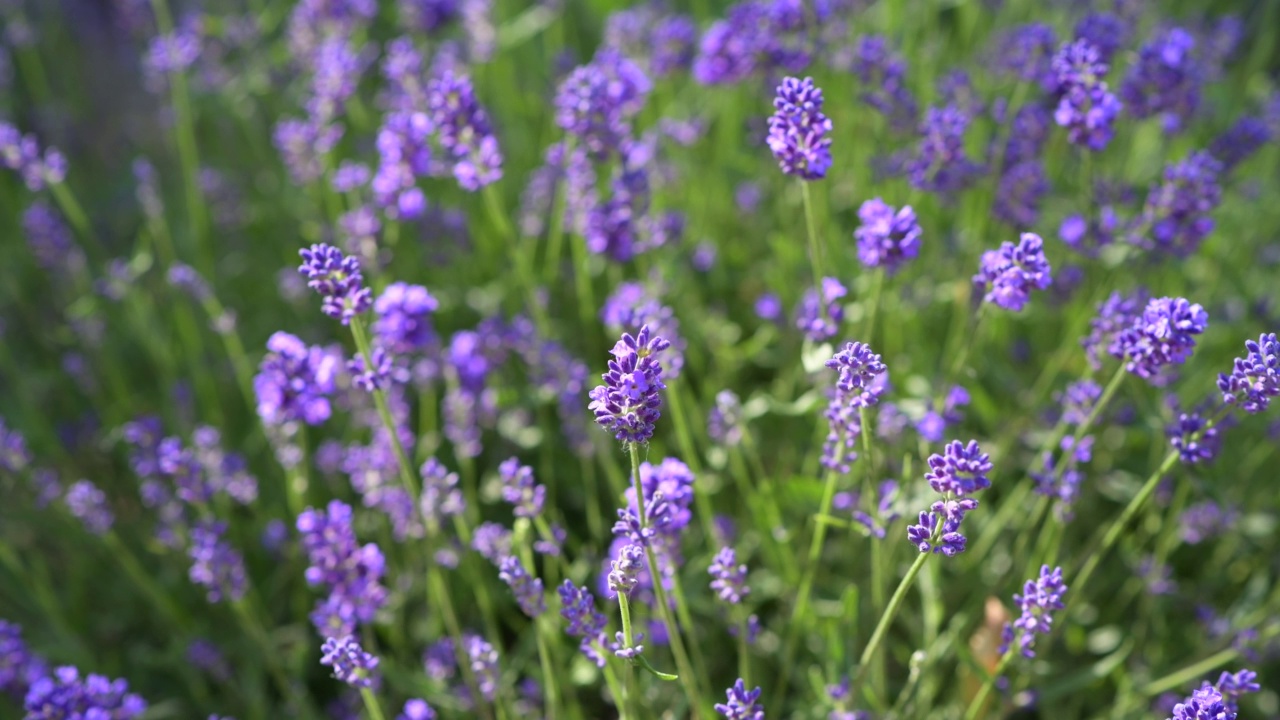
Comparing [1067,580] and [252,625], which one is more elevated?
[252,625]

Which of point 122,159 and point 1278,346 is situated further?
point 122,159

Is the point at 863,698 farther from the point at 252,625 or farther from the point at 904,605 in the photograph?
the point at 252,625

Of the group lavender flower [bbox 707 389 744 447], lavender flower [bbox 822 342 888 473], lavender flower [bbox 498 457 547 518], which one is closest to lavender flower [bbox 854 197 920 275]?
lavender flower [bbox 822 342 888 473]

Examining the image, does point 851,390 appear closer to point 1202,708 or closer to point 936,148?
point 1202,708

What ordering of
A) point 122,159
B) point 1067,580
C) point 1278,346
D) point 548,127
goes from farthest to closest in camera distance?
point 122,159 < point 548,127 < point 1067,580 < point 1278,346

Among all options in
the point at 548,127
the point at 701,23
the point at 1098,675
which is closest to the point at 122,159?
the point at 548,127

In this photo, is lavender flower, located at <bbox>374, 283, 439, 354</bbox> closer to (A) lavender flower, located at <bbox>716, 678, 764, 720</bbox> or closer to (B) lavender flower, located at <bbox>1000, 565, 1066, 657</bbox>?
(A) lavender flower, located at <bbox>716, 678, 764, 720</bbox>
